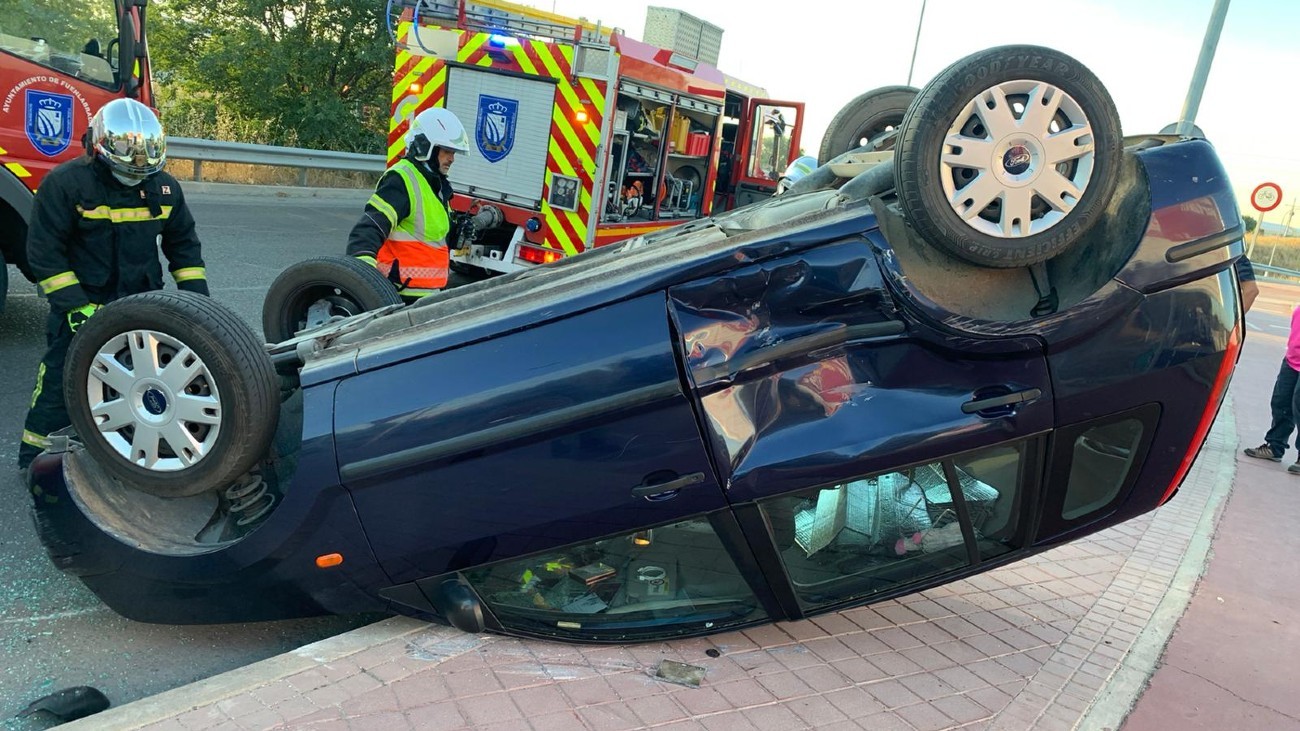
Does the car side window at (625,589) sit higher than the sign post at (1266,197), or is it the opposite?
the sign post at (1266,197)

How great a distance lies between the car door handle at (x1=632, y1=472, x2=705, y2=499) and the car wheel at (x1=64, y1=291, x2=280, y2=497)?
1.23m

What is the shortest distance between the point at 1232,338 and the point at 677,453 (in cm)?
180

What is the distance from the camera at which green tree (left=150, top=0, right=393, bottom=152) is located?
16.0 m

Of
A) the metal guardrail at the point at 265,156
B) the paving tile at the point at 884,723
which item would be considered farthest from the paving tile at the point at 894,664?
the metal guardrail at the point at 265,156

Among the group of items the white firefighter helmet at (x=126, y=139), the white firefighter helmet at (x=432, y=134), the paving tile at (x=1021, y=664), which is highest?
the white firefighter helmet at (x=432, y=134)

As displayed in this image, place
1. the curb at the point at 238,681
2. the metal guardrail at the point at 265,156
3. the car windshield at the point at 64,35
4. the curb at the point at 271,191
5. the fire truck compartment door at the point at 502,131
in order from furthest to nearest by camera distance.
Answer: the curb at the point at 271,191
the metal guardrail at the point at 265,156
the fire truck compartment door at the point at 502,131
the car windshield at the point at 64,35
the curb at the point at 238,681

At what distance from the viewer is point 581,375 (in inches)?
105

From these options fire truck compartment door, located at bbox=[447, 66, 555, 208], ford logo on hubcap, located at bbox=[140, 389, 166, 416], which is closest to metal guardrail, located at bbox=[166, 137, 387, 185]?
fire truck compartment door, located at bbox=[447, 66, 555, 208]

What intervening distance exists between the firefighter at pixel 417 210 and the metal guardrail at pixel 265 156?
8247 mm

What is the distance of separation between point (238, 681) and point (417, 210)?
111 inches

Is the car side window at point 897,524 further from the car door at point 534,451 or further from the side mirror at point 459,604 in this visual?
the side mirror at point 459,604

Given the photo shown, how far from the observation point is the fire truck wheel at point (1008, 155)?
2.66 meters

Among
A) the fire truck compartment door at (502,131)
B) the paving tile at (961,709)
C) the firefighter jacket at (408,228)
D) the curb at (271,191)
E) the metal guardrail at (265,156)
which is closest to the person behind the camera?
the paving tile at (961,709)

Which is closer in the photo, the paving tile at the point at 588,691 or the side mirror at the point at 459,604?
the paving tile at the point at 588,691
